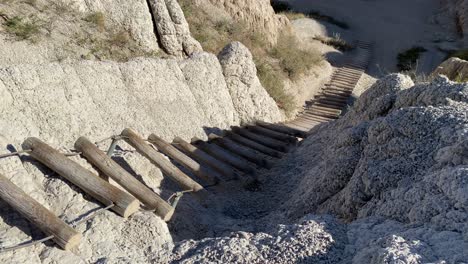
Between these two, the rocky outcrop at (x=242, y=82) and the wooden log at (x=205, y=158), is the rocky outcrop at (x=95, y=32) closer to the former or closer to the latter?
the rocky outcrop at (x=242, y=82)

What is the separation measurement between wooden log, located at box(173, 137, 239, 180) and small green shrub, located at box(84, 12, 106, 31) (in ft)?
9.63

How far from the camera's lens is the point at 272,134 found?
371 inches

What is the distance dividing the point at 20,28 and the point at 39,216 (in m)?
4.61

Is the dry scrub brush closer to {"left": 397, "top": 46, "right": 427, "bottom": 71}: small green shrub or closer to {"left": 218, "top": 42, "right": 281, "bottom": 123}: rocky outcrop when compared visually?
{"left": 218, "top": 42, "right": 281, "bottom": 123}: rocky outcrop

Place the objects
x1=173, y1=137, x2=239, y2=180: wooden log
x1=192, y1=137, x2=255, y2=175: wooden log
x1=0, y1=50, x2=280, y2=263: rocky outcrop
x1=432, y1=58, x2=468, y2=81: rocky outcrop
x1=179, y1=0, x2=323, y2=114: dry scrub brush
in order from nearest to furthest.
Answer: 1. x1=0, y1=50, x2=280, y2=263: rocky outcrop
2. x1=173, y1=137, x2=239, y2=180: wooden log
3. x1=192, y1=137, x2=255, y2=175: wooden log
4. x1=432, y1=58, x2=468, y2=81: rocky outcrop
5. x1=179, y1=0, x2=323, y2=114: dry scrub brush

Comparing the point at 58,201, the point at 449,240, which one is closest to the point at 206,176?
the point at 58,201

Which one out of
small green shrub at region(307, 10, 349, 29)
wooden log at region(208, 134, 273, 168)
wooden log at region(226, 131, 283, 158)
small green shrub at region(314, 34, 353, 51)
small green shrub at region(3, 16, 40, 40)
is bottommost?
small green shrub at region(3, 16, 40, 40)

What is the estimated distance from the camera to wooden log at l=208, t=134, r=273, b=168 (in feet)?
26.6

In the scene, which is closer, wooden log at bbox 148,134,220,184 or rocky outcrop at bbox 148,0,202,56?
wooden log at bbox 148,134,220,184

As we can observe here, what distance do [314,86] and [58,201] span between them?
44.4 feet

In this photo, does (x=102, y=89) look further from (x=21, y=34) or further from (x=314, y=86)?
(x=314, y=86)

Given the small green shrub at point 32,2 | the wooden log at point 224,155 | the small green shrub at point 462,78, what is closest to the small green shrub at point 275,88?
the small green shrub at point 462,78

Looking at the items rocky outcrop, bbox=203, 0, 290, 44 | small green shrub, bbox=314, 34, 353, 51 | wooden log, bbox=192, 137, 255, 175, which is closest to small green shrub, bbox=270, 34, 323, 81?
rocky outcrop, bbox=203, 0, 290, 44

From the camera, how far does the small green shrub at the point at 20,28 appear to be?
740 cm
